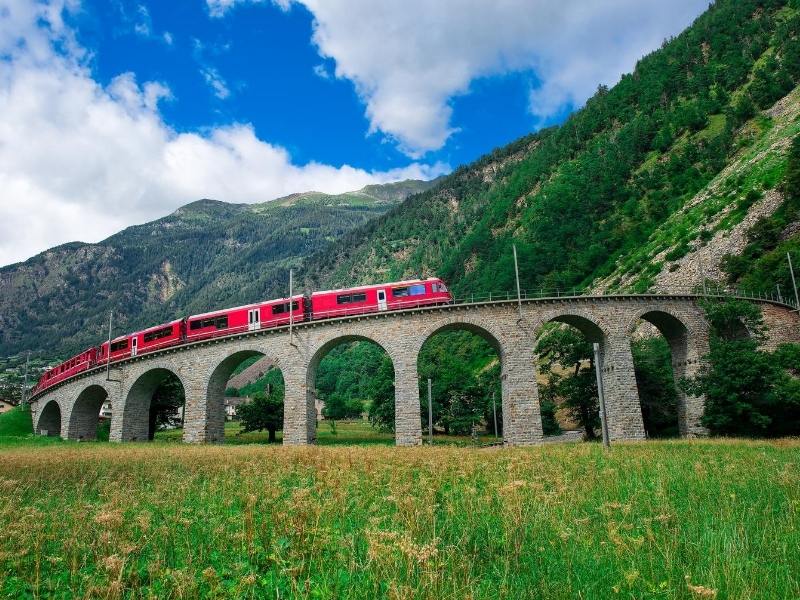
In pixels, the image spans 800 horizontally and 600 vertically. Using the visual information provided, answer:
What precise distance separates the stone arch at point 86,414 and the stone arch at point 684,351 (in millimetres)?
47112

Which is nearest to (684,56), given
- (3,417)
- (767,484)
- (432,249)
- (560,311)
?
(432,249)

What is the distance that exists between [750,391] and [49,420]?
64471 mm

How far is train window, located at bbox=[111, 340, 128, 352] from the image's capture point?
4235 cm

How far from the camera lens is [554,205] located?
94438mm

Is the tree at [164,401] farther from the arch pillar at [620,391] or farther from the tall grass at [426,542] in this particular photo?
the tall grass at [426,542]

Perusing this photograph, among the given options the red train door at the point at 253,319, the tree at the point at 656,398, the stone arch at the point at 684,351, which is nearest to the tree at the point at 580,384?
the stone arch at the point at 684,351

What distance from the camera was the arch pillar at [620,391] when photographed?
3123 cm

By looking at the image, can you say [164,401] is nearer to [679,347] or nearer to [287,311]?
[287,311]

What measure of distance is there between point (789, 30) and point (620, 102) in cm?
3170

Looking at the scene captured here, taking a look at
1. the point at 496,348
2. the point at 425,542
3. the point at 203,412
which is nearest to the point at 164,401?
the point at 203,412

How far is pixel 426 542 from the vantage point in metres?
5.48

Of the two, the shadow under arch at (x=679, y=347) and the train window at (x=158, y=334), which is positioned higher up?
the train window at (x=158, y=334)

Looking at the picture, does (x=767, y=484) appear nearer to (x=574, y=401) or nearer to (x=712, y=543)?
(x=712, y=543)

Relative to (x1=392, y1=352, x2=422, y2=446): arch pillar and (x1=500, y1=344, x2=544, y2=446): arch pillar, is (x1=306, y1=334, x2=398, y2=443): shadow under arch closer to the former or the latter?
(x1=392, y1=352, x2=422, y2=446): arch pillar
